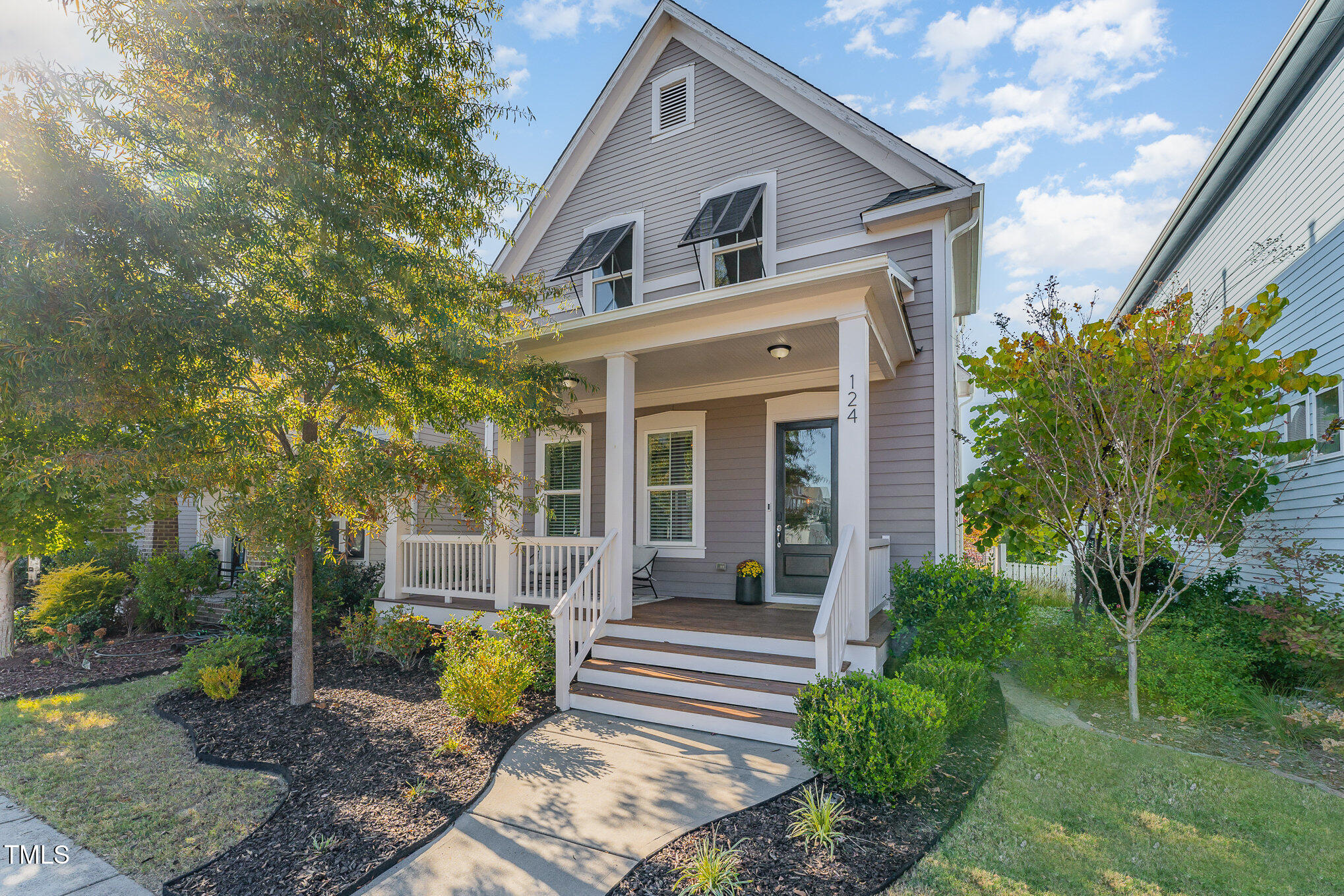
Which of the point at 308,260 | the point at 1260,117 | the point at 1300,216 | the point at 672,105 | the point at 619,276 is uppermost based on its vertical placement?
the point at 672,105

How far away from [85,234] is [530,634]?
3993 millimetres

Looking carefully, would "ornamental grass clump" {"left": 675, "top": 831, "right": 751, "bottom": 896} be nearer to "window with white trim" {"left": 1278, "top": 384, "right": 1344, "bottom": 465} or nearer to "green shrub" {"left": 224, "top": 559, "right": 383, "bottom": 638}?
"green shrub" {"left": 224, "top": 559, "right": 383, "bottom": 638}

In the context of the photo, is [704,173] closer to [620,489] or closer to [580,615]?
[620,489]

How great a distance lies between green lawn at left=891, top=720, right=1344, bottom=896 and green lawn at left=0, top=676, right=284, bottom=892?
3481mm

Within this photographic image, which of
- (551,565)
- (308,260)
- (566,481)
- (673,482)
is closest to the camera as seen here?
(308,260)

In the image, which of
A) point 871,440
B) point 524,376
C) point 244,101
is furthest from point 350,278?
point 871,440

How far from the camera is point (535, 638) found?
5328 mm

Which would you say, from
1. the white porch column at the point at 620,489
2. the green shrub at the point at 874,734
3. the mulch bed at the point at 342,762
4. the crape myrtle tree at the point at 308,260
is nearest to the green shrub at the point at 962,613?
the green shrub at the point at 874,734

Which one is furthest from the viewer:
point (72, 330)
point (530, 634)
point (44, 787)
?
point (530, 634)

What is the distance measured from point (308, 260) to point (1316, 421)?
973cm

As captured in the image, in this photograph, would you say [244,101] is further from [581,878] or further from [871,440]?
[871,440]

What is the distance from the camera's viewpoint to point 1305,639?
4.58m

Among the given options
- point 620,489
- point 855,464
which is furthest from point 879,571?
point 620,489

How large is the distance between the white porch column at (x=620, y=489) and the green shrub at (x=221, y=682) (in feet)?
10.7
